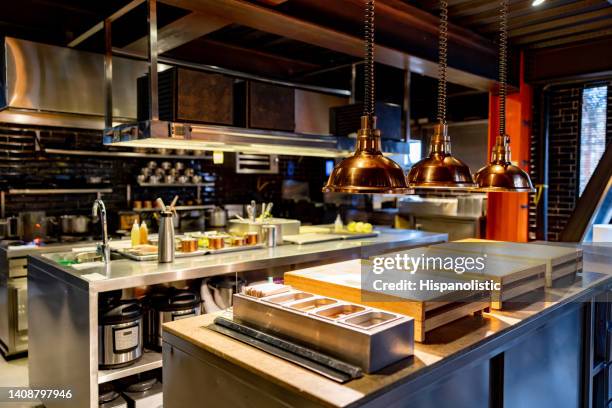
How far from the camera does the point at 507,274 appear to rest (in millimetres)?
1998

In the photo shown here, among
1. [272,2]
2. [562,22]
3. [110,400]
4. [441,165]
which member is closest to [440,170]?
[441,165]

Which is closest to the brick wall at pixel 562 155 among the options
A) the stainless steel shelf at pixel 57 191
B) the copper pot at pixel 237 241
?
the copper pot at pixel 237 241

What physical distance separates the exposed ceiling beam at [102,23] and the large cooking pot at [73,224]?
1701 mm

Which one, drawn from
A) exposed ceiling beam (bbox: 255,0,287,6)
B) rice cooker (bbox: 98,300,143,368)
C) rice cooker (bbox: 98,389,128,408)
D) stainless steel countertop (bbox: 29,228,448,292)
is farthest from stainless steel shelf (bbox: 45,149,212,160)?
exposed ceiling beam (bbox: 255,0,287,6)

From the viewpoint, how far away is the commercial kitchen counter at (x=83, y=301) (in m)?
2.59

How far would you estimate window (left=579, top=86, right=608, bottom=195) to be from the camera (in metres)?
5.33

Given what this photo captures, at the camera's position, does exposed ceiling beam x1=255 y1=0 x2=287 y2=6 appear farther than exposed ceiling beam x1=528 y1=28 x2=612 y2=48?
No

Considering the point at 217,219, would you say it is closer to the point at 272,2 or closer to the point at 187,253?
the point at 187,253

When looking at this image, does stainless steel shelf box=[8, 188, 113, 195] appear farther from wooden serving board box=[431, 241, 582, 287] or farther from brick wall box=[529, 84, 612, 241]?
brick wall box=[529, 84, 612, 241]

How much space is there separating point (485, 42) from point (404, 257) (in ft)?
9.66

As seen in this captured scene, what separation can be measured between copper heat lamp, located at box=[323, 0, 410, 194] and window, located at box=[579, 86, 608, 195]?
452 cm

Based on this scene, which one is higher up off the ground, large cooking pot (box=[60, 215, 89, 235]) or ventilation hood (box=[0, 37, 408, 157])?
ventilation hood (box=[0, 37, 408, 157])

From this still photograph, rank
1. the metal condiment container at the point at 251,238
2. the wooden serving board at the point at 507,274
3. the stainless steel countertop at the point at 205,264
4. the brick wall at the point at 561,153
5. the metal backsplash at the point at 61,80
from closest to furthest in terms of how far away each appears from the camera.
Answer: the wooden serving board at the point at 507,274 < the stainless steel countertop at the point at 205,264 < the metal condiment container at the point at 251,238 < the metal backsplash at the point at 61,80 < the brick wall at the point at 561,153

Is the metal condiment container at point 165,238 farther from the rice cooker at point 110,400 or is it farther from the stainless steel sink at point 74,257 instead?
the rice cooker at point 110,400
